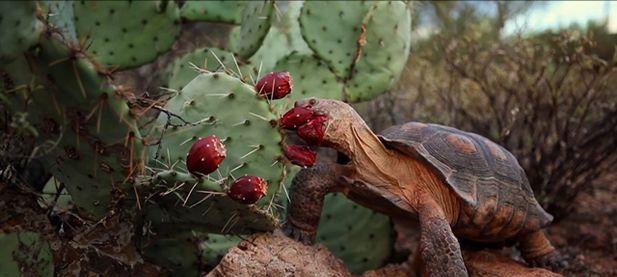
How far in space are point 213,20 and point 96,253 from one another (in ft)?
6.44

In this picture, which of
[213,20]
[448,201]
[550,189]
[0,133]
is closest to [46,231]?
[0,133]

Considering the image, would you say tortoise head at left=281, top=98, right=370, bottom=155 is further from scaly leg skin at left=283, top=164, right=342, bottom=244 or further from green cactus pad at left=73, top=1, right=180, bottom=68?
green cactus pad at left=73, top=1, right=180, bottom=68

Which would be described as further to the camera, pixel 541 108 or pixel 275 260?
pixel 541 108

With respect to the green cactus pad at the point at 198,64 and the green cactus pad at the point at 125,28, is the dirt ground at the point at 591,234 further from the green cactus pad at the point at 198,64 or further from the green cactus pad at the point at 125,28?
the green cactus pad at the point at 125,28

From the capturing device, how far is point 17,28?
194cm

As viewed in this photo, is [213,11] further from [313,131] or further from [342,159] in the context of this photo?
[313,131]

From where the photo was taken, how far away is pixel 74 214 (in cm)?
253

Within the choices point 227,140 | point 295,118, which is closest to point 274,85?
point 295,118

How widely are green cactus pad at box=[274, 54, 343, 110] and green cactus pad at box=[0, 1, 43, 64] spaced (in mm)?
1763

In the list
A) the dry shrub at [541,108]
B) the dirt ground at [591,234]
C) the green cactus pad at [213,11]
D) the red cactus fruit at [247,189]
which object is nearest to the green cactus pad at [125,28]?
the green cactus pad at [213,11]

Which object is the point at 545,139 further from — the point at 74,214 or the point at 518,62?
the point at 74,214

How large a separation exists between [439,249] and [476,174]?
45 cm

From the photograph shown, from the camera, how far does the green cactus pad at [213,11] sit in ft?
13.0

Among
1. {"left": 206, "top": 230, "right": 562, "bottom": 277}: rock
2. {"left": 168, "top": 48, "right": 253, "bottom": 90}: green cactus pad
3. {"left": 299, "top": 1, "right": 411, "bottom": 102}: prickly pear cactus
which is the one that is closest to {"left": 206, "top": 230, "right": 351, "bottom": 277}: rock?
{"left": 206, "top": 230, "right": 562, "bottom": 277}: rock
